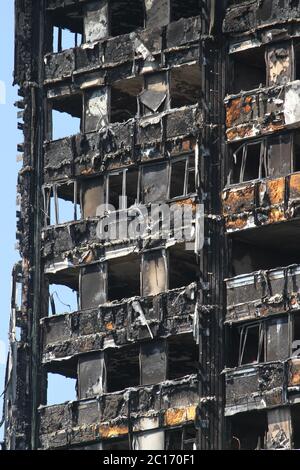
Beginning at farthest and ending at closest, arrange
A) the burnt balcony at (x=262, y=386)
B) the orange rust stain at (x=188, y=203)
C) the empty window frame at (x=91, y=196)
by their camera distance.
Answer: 1. the empty window frame at (x=91, y=196)
2. the orange rust stain at (x=188, y=203)
3. the burnt balcony at (x=262, y=386)

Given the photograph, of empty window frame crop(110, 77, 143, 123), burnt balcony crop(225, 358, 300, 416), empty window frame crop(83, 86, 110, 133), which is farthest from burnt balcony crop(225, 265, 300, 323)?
empty window frame crop(110, 77, 143, 123)

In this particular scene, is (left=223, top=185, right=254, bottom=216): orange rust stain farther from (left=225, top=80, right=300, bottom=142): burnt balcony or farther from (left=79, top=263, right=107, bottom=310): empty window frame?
(left=79, top=263, right=107, bottom=310): empty window frame

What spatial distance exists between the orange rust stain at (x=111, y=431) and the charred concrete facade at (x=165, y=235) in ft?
0.14

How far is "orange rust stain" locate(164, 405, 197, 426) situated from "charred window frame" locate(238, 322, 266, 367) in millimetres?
2065

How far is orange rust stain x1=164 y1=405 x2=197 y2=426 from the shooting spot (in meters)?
105

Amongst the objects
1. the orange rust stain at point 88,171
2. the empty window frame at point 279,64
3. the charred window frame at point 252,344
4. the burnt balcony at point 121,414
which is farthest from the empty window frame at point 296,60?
the burnt balcony at point 121,414

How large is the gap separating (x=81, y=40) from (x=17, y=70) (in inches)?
94.4

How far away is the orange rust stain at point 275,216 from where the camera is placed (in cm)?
10469

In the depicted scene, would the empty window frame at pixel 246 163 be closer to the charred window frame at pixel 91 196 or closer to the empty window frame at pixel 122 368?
the charred window frame at pixel 91 196

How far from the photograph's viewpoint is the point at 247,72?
108500 mm

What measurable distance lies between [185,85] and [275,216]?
6.79 metres

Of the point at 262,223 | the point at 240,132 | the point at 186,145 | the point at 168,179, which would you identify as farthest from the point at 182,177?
the point at 262,223

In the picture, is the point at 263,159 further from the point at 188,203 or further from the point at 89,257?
the point at 89,257

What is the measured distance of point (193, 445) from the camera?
104375 mm
